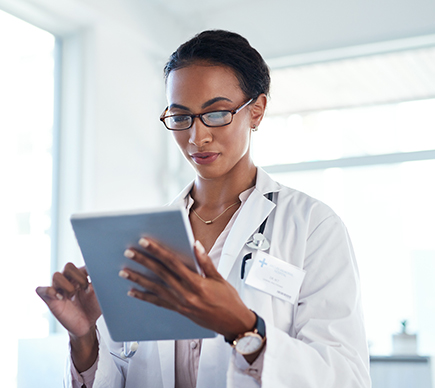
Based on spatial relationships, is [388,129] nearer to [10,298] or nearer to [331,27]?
[331,27]

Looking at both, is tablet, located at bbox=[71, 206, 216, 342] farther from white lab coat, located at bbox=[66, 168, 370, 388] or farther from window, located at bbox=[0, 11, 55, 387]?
window, located at bbox=[0, 11, 55, 387]

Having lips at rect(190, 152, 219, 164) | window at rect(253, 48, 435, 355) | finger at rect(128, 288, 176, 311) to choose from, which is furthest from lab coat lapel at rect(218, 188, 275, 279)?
window at rect(253, 48, 435, 355)

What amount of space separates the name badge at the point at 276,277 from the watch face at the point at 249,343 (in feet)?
0.88

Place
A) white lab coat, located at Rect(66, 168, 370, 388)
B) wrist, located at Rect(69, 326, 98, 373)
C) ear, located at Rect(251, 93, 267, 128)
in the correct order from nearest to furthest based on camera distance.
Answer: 1. white lab coat, located at Rect(66, 168, 370, 388)
2. wrist, located at Rect(69, 326, 98, 373)
3. ear, located at Rect(251, 93, 267, 128)

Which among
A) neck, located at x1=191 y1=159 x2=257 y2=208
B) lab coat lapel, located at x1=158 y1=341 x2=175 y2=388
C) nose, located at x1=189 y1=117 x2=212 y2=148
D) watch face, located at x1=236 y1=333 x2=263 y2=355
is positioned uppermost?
nose, located at x1=189 y1=117 x2=212 y2=148

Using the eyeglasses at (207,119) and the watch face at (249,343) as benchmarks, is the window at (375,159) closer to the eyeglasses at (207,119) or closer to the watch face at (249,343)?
the eyeglasses at (207,119)

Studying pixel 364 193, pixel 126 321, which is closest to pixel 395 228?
pixel 364 193

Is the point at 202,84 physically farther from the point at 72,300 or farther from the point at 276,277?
the point at 72,300

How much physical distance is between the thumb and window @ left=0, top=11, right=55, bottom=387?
2.28m

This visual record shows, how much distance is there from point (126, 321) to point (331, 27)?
11.0ft

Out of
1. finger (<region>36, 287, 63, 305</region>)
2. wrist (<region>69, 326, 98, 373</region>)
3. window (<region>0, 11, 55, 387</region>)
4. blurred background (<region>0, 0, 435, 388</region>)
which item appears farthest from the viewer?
blurred background (<region>0, 0, 435, 388</region>)

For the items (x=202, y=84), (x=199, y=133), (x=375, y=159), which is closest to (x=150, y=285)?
(x=199, y=133)

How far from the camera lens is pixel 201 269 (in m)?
1.05

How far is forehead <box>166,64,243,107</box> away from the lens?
1.55 metres
